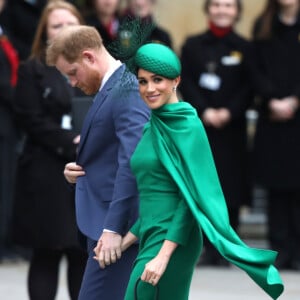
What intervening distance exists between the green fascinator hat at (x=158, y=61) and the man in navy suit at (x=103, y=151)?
25 centimetres

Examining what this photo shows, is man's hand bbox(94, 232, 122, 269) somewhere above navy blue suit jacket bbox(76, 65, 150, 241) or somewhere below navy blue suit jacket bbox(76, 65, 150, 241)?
below

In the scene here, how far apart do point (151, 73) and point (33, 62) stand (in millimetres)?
2480

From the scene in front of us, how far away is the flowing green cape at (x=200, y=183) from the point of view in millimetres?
4734

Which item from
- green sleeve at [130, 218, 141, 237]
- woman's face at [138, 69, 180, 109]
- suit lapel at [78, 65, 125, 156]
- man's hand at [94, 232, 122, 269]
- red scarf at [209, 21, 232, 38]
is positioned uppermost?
woman's face at [138, 69, 180, 109]

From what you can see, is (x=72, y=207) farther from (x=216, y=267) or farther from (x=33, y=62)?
(x=216, y=267)

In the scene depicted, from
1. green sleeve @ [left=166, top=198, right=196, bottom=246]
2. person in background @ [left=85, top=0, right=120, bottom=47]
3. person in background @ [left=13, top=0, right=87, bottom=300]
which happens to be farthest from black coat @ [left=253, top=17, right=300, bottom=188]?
green sleeve @ [left=166, top=198, right=196, bottom=246]

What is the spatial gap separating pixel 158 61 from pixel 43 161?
102 inches

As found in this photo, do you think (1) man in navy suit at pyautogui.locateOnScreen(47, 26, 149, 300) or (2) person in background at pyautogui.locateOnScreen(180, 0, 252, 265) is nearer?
(1) man in navy suit at pyautogui.locateOnScreen(47, 26, 149, 300)

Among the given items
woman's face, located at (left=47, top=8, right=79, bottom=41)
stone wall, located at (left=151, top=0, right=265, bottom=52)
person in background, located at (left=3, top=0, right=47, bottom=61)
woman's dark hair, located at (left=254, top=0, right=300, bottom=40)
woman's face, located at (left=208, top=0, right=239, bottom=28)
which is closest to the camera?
woman's face, located at (left=47, top=8, right=79, bottom=41)

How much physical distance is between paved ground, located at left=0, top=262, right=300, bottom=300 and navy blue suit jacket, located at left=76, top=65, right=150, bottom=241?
110 inches

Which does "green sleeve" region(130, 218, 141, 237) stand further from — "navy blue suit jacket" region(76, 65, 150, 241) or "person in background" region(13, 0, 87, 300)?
"person in background" region(13, 0, 87, 300)

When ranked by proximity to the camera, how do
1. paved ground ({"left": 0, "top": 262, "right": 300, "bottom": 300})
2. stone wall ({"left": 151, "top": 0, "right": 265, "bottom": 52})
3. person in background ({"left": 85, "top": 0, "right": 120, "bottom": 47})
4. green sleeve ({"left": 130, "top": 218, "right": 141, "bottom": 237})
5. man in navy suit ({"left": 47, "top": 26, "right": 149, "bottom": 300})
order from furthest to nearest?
stone wall ({"left": 151, "top": 0, "right": 265, "bottom": 52}), person in background ({"left": 85, "top": 0, "right": 120, "bottom": 47}), paved ground ({"left": 0, "top": 262, "right": 300, "bottom": 300}), man in navy suit ({"left": 47, "top": 26, "right": 149, "bottom": 300}), green sleeve ({"left": 130, "top": 218, "right": 141, "bottom": 237})

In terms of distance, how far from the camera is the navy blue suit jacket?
201 inches

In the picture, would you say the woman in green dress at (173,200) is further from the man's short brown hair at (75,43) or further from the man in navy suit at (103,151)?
the man's short brown hair at (75,43)
